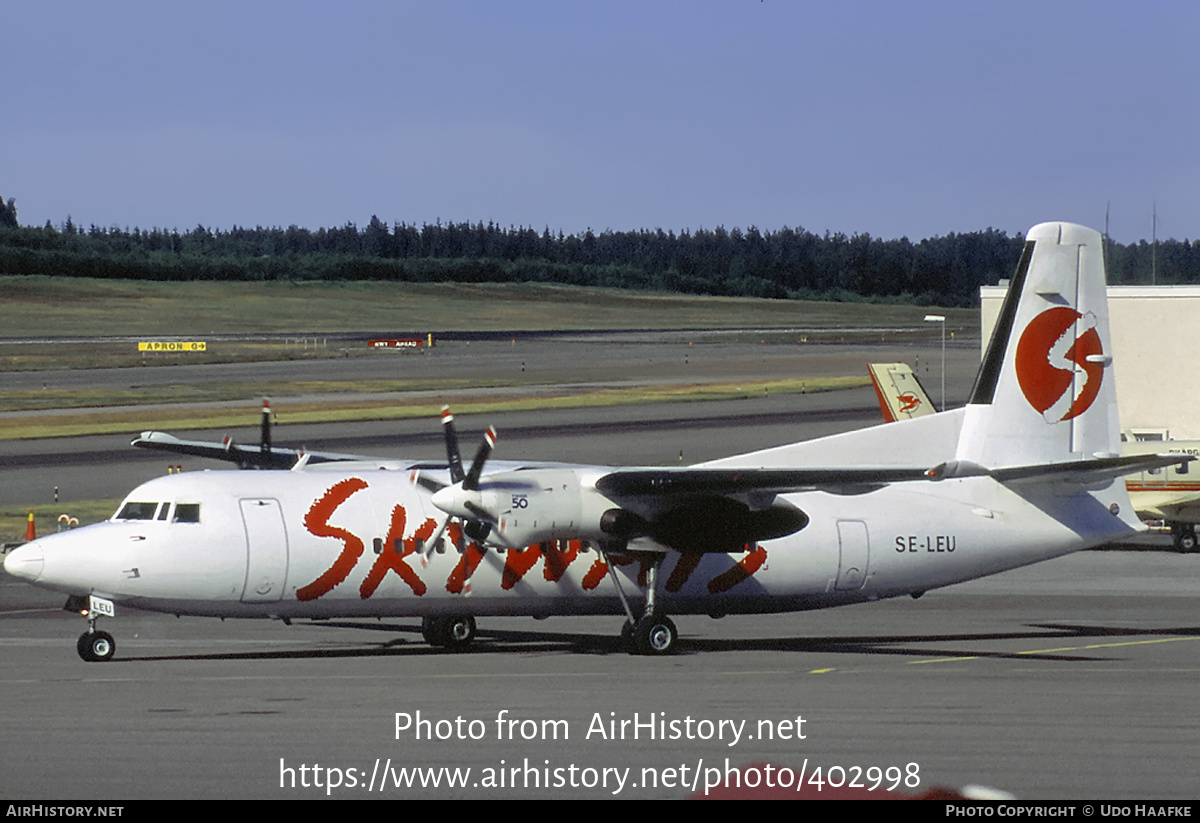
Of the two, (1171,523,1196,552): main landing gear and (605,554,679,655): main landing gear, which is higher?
(605,554,679,655): main landing gear

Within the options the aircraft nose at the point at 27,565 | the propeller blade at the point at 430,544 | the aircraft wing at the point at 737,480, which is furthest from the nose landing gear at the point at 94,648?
the aircraft wing at the point at 737,480

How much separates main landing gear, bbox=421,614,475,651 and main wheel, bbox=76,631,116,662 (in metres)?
5.33

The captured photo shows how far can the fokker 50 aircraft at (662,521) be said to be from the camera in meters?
23.3

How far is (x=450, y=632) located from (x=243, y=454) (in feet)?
19.4

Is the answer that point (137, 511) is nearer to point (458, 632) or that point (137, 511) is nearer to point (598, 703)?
point (458, 632)

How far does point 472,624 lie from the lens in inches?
1035

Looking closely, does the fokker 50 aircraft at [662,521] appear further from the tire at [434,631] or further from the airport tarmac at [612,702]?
the airport tarmac at [612,702]

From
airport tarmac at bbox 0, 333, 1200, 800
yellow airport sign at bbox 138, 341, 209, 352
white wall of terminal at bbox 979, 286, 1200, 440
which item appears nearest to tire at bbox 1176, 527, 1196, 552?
airport tarmac at bbox 0, 333, 1200, 800

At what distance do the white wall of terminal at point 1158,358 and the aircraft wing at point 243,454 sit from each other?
34914mm

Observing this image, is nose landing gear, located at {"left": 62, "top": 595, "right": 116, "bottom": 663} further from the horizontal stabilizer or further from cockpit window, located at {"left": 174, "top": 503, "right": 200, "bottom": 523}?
the horizontal stabilizer

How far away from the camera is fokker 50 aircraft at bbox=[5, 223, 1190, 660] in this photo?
23312mm

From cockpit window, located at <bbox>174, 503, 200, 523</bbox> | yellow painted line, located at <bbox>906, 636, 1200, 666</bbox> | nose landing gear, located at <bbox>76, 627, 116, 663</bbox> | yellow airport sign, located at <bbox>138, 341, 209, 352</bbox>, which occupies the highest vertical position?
cockpit window, located at <bbox>174, 503, 200, 523</bbox>

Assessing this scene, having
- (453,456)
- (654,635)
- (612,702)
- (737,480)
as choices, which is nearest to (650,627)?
(654,635)

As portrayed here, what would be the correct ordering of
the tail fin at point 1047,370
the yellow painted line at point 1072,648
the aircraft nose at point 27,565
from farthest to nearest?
1. the tail fin at point 1047,370
2. the yellow painted line at point 1072,648
3. the aircraft nose at point 27,565
